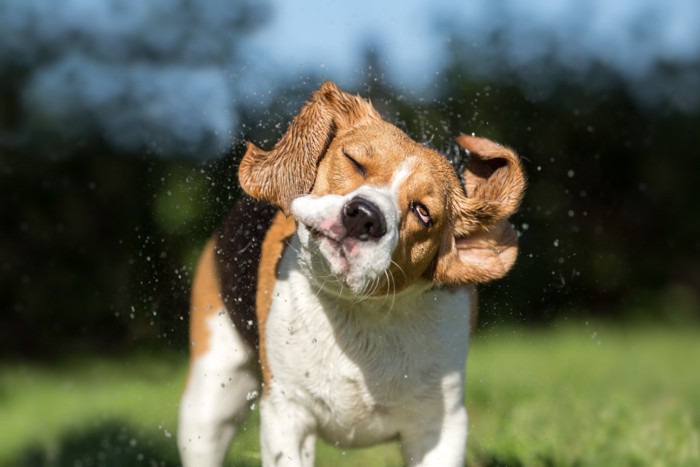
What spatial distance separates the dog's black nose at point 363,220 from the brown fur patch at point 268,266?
845 mm

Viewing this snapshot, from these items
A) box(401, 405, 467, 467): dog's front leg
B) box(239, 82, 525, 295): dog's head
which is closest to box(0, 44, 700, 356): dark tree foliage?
box(239, 82, 525, 295): dog's head

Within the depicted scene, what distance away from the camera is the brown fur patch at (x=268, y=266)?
15.6 ft

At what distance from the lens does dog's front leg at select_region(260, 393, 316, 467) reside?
453cm

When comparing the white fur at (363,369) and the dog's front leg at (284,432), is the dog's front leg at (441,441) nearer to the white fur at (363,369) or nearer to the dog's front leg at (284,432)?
the white fur at (363,369)

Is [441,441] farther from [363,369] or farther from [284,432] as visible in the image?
[284,432]

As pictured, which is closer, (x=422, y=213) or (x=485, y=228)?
(x=422, y=213)

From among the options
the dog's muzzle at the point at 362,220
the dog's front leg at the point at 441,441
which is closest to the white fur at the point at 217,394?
the dog's front leg at the point at 441,441

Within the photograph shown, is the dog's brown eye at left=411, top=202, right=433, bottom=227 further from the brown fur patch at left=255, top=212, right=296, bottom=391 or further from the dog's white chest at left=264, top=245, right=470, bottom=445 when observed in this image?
the brown fur patch at left=255, top=212, right=296, bottom=391

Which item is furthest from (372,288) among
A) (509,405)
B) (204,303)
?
(509,405)

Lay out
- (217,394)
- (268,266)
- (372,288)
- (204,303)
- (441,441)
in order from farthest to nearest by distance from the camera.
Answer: (204,303), (217,394), (268,266), (441,441), (372,288)

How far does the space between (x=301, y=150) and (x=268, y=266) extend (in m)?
0.75

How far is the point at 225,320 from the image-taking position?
510 centimetres

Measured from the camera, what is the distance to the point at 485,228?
4.52 metres

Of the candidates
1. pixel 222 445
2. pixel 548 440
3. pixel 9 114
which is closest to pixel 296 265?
pixel 222 445
